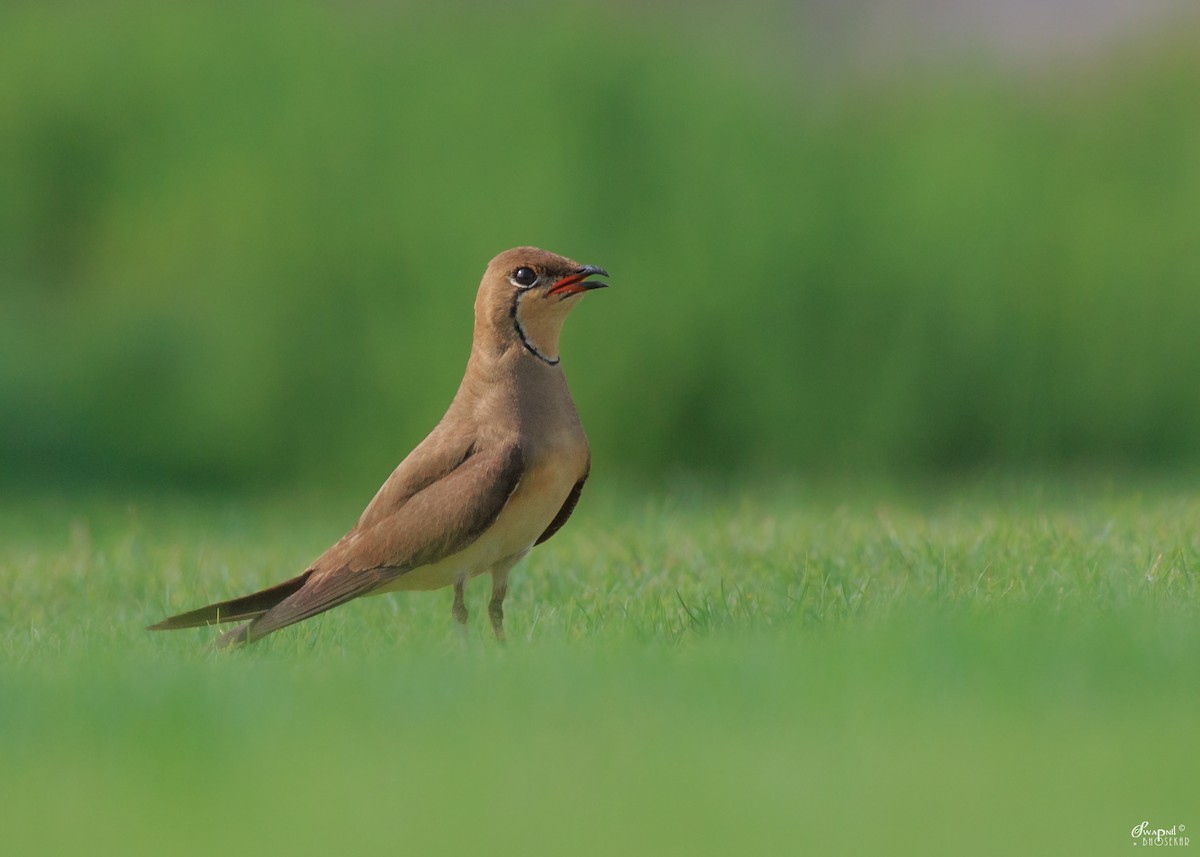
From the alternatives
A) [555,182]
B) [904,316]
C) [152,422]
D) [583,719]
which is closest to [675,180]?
[555,182]

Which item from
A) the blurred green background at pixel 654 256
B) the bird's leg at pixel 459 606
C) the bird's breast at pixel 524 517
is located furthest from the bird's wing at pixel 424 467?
the blurred green background at pixel 654 256

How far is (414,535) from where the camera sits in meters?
5.49

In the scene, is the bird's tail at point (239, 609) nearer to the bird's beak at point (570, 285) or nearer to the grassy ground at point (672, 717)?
the grassy ground at point (672, 717)

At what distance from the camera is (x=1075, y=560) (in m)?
5.82

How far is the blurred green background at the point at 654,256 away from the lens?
12.6 meters

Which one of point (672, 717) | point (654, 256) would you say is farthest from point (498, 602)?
point (654, 256)

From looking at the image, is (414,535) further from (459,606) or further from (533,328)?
(533,328)

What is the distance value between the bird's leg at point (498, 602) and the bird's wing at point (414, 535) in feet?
0.93

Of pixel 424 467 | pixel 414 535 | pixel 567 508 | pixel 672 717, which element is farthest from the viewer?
pixel 567 508

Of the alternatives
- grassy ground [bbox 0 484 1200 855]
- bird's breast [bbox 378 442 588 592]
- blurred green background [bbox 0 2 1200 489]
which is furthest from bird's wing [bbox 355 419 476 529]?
blurred green background [bbox 0 2 1200 489]

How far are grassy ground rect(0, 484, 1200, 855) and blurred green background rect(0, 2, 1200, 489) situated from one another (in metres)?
6.09

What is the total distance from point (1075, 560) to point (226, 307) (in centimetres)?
847

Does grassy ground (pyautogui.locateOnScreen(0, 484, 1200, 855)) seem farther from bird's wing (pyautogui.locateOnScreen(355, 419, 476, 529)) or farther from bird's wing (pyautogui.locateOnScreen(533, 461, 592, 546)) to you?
bird's wing (pyautogui.locateOnScreen(355, 419, 476, 529))

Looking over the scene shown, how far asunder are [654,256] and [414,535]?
740cm
